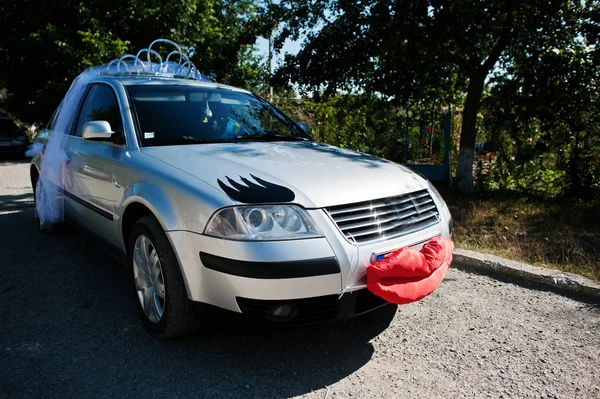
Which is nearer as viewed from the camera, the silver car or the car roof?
the silver car

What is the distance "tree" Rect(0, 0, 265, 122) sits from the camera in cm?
1368

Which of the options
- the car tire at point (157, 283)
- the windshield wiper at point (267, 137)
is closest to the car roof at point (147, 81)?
the windshield wiper at point (267, 137)

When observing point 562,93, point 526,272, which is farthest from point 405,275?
point 562,93

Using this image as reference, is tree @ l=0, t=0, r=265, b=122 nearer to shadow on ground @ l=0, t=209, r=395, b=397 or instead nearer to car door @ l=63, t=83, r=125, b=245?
car door @ l=63, t=83, r=125, b=245

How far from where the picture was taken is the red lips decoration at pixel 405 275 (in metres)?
2.35

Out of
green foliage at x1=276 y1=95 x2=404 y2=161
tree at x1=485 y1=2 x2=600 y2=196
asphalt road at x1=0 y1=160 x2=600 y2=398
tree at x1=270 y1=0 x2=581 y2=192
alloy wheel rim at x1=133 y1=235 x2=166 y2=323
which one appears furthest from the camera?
green foliage at x1=276 y1=95 x2=404 y2=161

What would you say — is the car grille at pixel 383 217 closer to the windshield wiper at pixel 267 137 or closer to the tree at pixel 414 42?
the windshield wiper at pixel 267 137

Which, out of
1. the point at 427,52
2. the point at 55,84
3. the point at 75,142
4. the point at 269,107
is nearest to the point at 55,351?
the point at 75,142

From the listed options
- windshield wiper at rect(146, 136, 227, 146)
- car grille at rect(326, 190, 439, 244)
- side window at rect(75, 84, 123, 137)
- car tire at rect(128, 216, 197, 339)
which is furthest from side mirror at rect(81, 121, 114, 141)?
car grille at rect(326, 190, 439, 244)

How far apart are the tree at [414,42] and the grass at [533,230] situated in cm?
143

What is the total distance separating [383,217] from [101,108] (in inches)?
103

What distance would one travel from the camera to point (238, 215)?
2.33 m

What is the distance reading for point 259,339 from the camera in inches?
114

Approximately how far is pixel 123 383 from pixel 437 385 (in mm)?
1624
